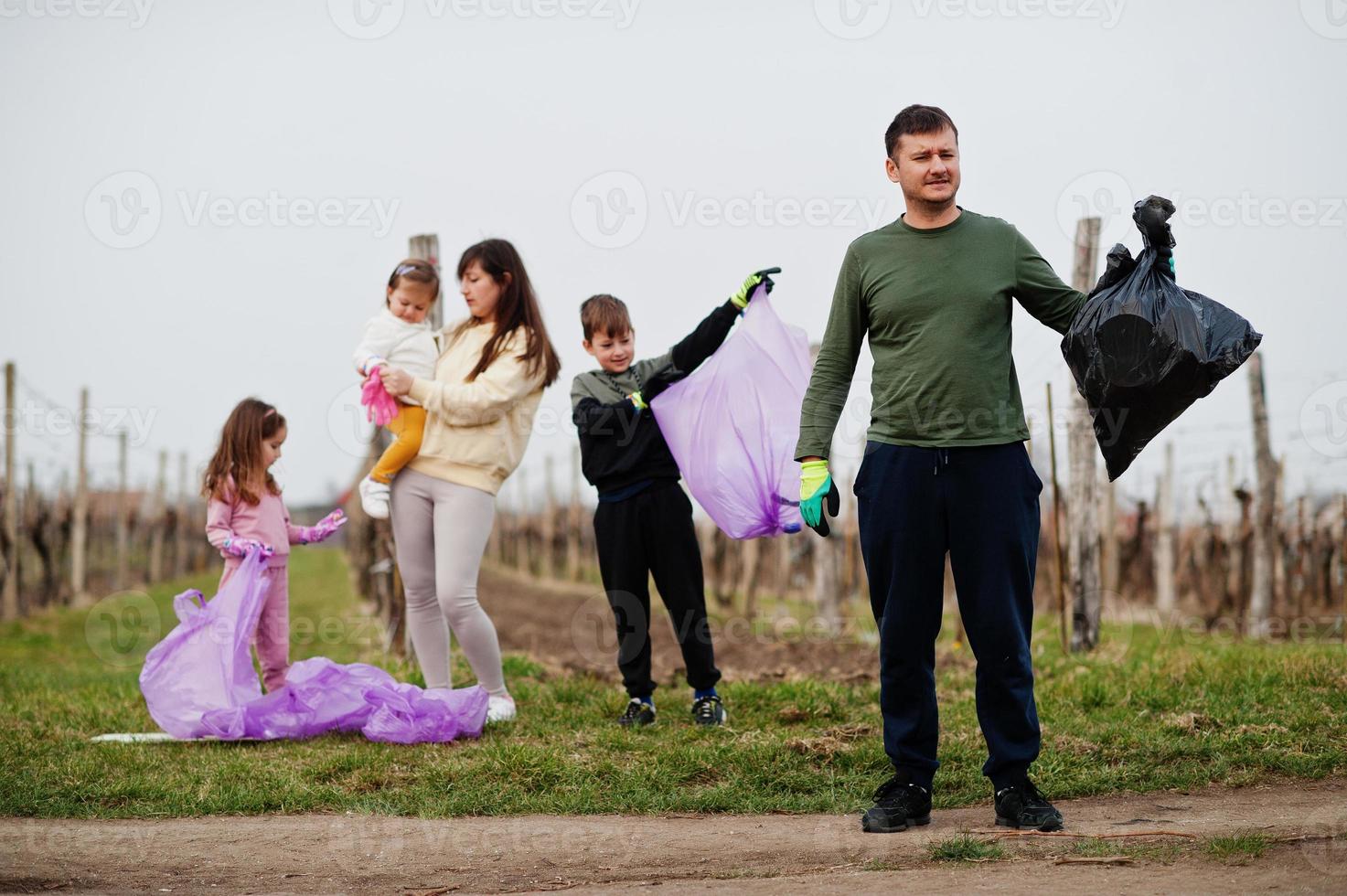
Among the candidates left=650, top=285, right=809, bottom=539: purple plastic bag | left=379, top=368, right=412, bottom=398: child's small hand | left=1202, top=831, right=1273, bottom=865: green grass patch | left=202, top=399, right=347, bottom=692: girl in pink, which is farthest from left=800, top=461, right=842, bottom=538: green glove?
left=202, top=399, right=347, bottom=692: girl in pink

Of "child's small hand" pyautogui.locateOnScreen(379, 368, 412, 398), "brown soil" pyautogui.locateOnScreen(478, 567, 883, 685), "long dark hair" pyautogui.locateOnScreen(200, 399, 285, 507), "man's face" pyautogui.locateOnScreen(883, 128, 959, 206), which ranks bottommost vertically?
"brown soil" pyautogui.locateOnScreen(478, 567, 883, 685)

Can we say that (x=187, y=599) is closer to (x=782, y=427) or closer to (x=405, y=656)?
(x=405, y=656)

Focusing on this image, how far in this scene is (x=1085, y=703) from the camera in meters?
4.85

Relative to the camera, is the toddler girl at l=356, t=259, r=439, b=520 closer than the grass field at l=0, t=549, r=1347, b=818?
No

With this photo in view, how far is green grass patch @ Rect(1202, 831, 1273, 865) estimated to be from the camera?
2.75 metres

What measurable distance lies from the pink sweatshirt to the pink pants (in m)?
0.10

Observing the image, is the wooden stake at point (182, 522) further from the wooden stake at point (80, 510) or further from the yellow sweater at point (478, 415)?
the yellow sweater at point (478, 415)

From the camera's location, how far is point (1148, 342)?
9.79 feet

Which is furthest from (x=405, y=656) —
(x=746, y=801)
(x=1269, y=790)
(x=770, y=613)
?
(x=770, y=613)

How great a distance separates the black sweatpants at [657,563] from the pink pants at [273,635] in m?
1.49

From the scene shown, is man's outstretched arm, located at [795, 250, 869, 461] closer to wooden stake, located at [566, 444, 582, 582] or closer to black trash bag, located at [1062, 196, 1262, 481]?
black trash bag, located at [1062, 196, 1262, 481]

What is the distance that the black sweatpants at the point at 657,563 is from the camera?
4.64m

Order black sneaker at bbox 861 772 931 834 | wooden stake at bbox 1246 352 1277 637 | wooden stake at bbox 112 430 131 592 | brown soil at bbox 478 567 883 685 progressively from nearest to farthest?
black sneaker at bbox 861 772 931 834
brown soil at bbox 478 567 883 685
wooden stake at bbox 1246 352 1277 637
wooden stake at bbox 112 430 131 592

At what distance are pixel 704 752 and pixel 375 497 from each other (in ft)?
5.35
